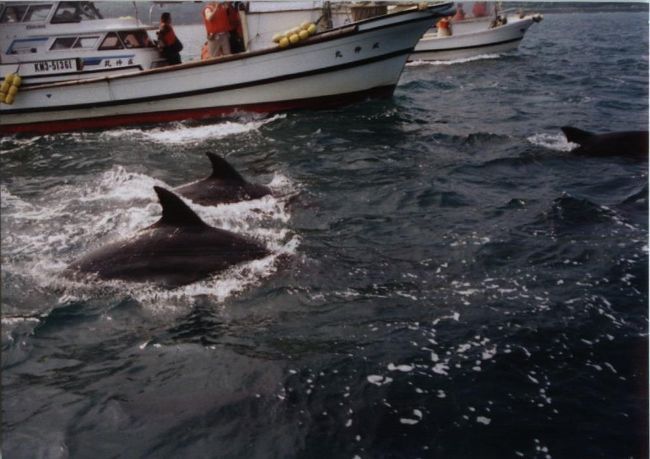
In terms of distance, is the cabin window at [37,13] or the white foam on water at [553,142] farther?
the cabin window at [37,13]

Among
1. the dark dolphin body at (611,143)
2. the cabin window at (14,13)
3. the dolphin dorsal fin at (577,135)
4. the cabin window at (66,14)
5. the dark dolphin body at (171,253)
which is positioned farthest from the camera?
the cabin window at (66,14)

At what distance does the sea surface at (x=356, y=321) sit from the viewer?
4.88 metres

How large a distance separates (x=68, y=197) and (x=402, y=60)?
12.9m

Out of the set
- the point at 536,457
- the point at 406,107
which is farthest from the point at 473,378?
the point at 406,107

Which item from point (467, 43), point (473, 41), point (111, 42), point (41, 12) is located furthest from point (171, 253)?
point (473, 41)

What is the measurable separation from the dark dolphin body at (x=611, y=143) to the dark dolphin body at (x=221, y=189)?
7.59 metres

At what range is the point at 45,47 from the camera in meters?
18.5

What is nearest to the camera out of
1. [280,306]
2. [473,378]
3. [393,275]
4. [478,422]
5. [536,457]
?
[536,457]

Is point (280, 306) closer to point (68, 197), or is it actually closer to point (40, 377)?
point (40, 377)

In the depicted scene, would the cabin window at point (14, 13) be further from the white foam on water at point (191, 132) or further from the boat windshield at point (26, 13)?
the white foam on water at point (191, 132)

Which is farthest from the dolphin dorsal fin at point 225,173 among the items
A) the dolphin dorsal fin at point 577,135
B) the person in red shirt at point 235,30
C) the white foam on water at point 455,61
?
the white foam on water at point 455,61

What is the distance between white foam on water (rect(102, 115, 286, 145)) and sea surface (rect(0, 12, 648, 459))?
3575 millimetres

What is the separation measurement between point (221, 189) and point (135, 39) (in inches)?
450

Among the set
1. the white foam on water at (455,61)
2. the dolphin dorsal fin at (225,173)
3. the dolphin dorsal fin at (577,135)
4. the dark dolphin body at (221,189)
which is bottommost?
the dolphin dorsal fin at (577,135)
